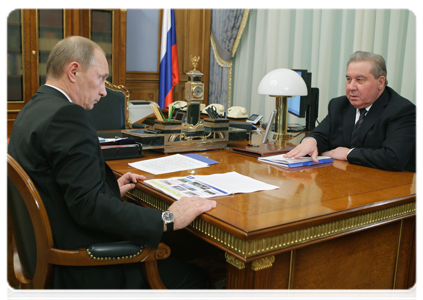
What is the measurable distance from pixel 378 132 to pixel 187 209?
136 cm

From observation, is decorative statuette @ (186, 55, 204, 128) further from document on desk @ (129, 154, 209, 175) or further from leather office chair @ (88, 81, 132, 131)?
leather office chair @ (88, 81, 132, 131)

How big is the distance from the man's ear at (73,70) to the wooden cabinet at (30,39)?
10.1 feet

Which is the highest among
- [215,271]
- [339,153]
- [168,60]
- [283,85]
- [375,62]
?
[168,60]

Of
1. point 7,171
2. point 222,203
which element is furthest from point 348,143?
point 7,171

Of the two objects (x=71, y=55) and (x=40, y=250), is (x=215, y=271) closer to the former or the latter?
(x=40, y=250)

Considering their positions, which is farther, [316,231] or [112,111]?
[112,111]

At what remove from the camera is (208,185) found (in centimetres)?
154

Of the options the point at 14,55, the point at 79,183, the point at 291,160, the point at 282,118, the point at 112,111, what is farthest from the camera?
the point at 14,55

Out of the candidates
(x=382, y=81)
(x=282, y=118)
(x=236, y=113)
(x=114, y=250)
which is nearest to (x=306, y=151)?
(x=382, y=81)

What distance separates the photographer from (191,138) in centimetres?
233

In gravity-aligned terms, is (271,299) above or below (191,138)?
below
